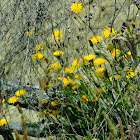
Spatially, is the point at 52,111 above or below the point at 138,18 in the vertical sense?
below

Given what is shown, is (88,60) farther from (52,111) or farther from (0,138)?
(0,138)

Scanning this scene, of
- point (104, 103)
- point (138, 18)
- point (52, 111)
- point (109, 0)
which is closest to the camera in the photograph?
point (104, 103)

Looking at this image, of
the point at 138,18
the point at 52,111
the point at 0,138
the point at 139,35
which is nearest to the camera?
the point at 139,35

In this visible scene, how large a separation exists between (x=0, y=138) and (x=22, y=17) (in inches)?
39.5

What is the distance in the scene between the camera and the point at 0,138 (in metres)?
2.16

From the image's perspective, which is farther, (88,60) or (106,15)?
(106,15)

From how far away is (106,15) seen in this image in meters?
3.10

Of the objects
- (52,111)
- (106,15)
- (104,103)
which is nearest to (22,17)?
(52,111)

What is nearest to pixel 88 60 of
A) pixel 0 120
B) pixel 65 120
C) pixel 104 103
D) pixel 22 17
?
pixel 104 103

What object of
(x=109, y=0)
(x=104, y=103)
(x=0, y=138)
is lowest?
(x=0, y=138)

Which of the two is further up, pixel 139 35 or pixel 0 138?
pixel 139 35

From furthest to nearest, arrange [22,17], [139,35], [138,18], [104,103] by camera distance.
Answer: [138,18], [22,17], [104,103], [139,35]

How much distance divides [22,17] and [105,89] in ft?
2.76

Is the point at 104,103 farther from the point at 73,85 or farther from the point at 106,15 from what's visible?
the point at 106,15
